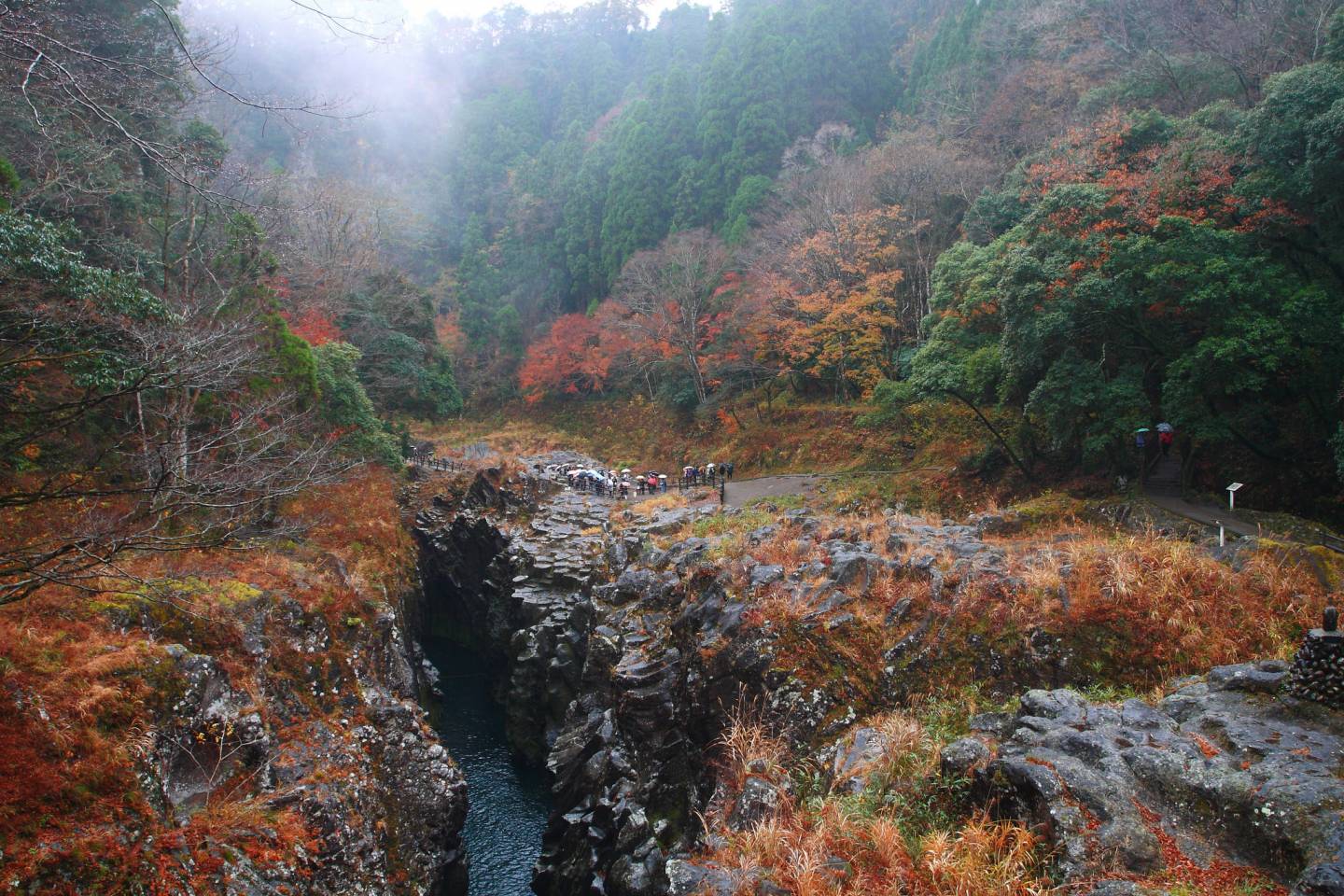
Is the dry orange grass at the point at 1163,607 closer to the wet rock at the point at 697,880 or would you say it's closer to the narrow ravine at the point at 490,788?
the wet rock at the point at 697,880

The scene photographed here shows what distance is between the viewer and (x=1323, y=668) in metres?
6.12

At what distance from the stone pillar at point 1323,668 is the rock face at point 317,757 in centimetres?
1115

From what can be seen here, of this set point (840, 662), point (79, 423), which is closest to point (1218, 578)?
point (840, 662)

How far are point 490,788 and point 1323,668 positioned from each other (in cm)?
1709

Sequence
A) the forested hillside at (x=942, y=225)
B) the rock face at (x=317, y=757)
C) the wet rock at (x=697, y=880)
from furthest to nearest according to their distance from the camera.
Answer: the forested hillside at (x=942, y=225) < the rock face at (x=317, y=757) < the wet rock at (x=697, y=880)

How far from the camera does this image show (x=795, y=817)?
6.98 metres

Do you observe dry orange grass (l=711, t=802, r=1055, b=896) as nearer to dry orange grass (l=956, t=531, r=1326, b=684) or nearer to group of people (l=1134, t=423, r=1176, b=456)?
dry orange grass (l=956, t=531, r=1326, b=684)

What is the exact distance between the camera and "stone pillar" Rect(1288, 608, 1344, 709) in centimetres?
604

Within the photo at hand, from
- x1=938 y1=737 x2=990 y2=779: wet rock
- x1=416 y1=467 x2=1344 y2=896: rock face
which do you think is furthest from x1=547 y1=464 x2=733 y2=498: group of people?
x1=938 y1=737 x2=990 y2=779: wet rock

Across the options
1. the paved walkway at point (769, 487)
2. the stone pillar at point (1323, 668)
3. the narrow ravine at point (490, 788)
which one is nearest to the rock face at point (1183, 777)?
the stone pillar at point (1323, 668)

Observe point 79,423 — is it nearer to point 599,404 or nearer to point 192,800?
point 192,800

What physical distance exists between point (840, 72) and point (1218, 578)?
4513 centimetres

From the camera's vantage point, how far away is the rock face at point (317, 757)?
8.66 meters

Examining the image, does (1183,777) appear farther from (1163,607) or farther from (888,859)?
(1163,607)
